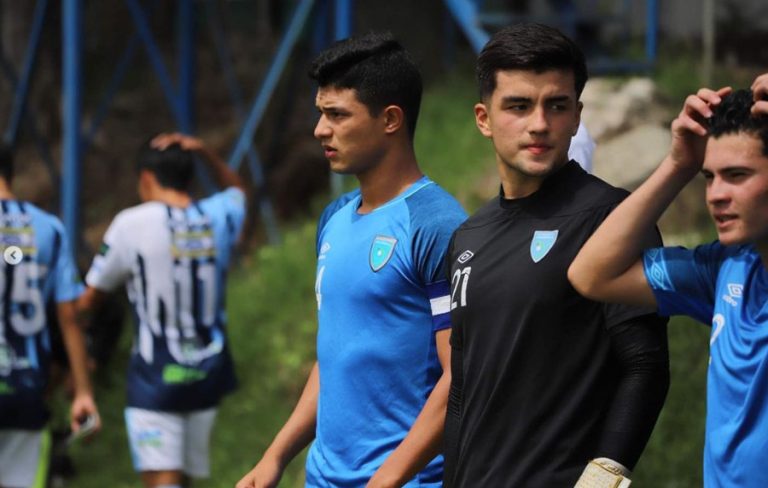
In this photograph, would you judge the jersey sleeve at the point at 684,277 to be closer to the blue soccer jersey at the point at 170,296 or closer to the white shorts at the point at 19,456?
the blue soccer jersey at the point at 170,296

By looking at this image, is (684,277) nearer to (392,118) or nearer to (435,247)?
(435,247)

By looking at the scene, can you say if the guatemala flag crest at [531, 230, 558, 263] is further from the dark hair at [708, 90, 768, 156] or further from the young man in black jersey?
the dark hair at [708, 90, 768, 156]

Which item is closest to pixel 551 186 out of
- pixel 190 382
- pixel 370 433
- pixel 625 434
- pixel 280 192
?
pixel 625 434

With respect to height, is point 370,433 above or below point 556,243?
below

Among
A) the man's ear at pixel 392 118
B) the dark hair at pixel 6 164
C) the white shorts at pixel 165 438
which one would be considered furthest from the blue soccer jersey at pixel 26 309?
the man's ear at pixel 392 118

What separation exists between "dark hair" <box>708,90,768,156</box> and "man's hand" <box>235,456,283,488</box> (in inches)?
71.1

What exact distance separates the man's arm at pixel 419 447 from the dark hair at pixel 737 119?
110cm

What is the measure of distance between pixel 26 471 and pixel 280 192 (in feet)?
22.6

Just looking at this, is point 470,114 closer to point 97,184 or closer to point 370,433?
point 97,184

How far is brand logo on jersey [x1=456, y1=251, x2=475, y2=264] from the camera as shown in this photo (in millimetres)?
3670

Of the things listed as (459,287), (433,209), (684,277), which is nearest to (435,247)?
(433,209)

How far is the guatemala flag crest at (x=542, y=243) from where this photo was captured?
3471 mm

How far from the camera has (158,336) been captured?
278 inches

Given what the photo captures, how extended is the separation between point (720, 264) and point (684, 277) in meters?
0.08
